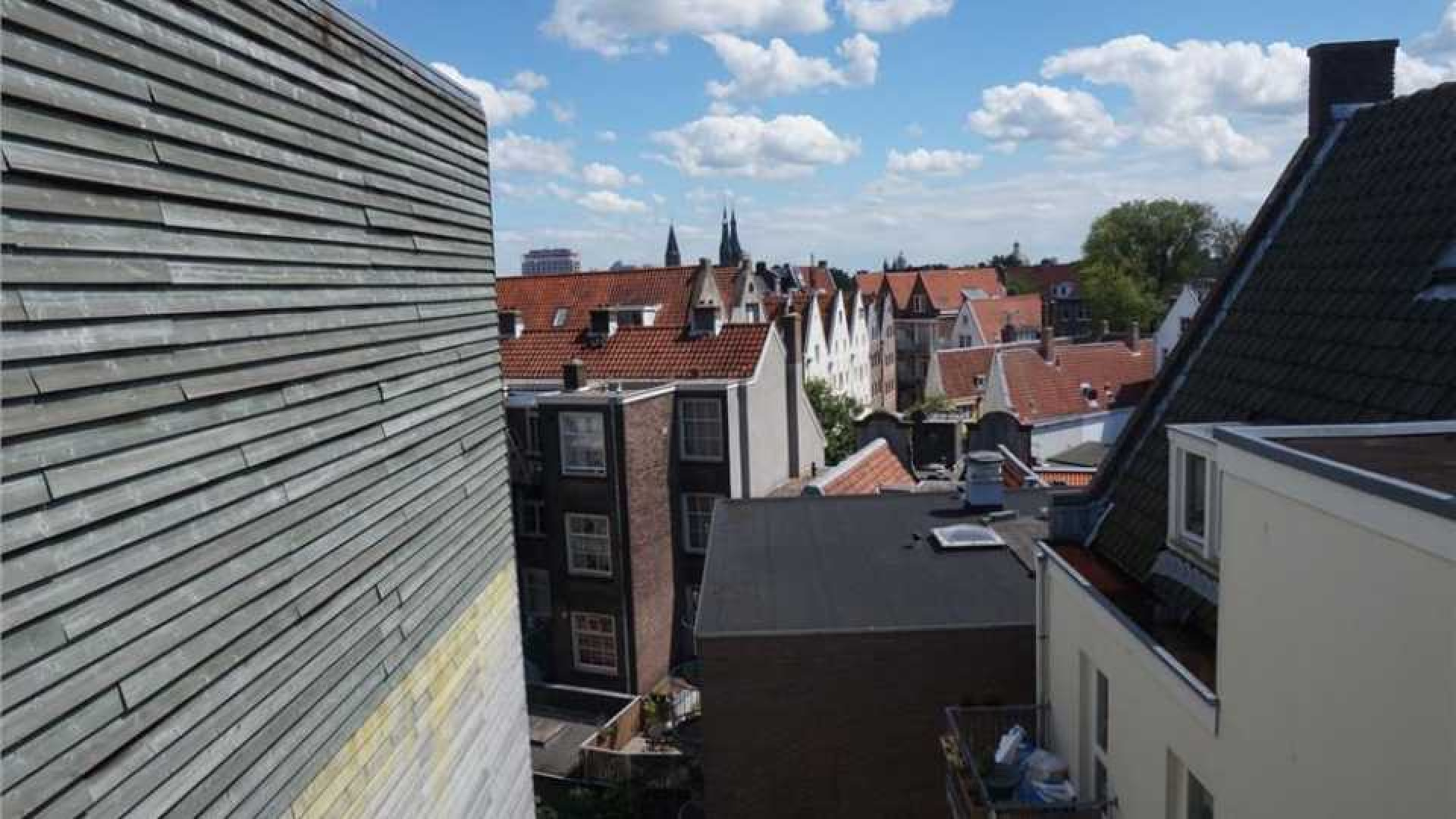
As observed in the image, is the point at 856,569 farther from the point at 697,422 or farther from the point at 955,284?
the point at 955,284

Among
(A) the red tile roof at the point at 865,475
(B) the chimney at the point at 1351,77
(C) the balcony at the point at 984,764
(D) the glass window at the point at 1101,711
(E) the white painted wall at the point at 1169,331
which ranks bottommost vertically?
(C) the balcony at the point at 984,764

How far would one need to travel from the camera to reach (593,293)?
36.4 m

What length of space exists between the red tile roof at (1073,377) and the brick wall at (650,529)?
626 inches

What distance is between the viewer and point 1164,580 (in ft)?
26.5

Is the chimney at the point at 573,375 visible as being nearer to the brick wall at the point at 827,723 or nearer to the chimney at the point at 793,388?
the chimney at the point at 793,388

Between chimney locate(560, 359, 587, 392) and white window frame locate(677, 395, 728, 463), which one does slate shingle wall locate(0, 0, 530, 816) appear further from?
white window frame locate(677, 395, 728, 463)

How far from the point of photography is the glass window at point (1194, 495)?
7.90 meters

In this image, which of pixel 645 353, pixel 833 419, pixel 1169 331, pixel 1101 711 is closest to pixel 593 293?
pixel 833 419

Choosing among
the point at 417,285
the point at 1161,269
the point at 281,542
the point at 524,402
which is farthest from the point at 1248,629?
the point at 1161,269

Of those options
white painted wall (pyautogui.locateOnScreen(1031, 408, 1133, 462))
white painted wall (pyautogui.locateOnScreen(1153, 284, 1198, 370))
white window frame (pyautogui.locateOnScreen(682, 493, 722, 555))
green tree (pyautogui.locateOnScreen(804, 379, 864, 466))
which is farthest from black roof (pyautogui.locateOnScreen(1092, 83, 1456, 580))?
white painted wall (pyautogui.locateOnScreen(1153, 284, 1198, 370))

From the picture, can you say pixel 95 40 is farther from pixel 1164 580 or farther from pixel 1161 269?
pixel 1161 269

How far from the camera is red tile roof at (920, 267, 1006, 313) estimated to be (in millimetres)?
73750

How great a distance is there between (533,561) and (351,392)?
1705 centimetres

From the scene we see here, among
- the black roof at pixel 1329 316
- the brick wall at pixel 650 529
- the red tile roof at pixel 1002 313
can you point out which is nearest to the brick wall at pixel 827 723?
the black roof at pixel 1329 316
